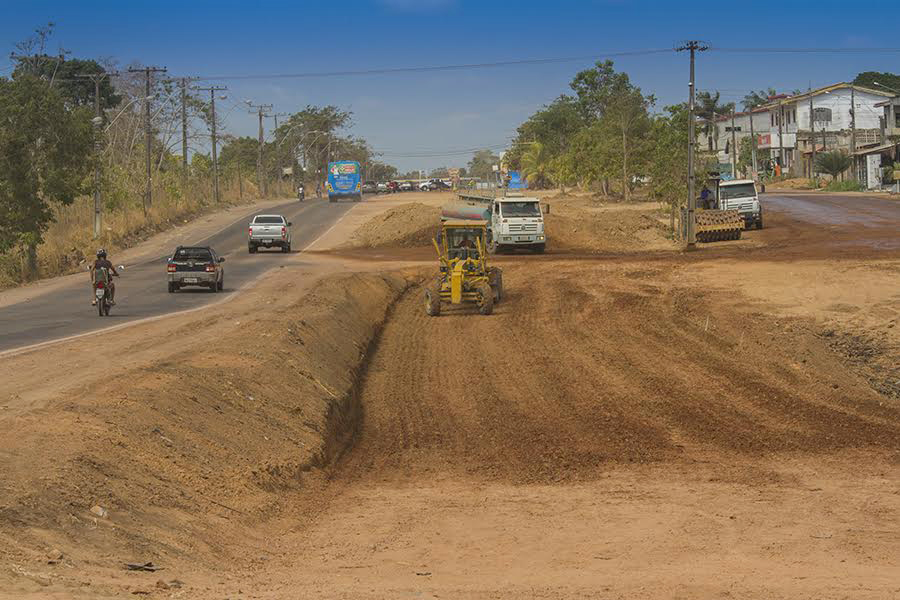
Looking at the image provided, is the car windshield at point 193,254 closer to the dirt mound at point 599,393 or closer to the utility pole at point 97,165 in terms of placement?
the dirt mound at point 599,393

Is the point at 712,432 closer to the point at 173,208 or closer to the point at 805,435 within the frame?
the point at 805,435

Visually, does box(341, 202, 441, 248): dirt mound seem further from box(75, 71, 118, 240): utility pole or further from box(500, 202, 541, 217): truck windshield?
box(75, 71, 118, 240): utility pole

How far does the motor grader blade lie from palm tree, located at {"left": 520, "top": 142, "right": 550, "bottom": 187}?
237 ft

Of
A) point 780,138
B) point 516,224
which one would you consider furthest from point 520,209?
point 780,138

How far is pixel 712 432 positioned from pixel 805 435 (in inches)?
52.8

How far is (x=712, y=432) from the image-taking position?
17.7 metres

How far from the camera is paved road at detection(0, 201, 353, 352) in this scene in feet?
92.9

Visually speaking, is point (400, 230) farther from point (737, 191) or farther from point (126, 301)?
point (126, 301)

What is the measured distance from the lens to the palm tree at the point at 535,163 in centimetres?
13412

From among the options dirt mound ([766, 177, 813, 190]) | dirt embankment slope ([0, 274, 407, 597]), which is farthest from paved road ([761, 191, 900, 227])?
dirt embankment slope ([0, 274, 407, 597])

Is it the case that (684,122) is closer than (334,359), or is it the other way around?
(334,359)

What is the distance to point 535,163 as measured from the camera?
451 feet

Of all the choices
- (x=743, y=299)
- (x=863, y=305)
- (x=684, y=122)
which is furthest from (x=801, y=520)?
(x=684, y=122)

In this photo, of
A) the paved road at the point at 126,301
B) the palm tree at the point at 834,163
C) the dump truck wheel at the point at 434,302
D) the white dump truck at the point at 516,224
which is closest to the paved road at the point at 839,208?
the white dump truck at the point at 516,224
